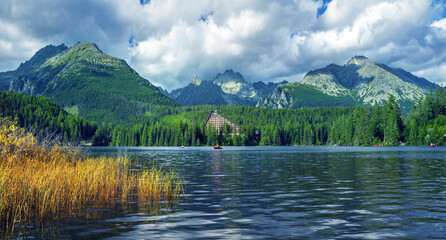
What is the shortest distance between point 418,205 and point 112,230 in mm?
18252

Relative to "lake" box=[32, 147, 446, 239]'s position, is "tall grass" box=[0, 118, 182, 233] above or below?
above

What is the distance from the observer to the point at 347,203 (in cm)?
2169

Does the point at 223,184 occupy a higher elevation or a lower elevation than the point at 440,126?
lower

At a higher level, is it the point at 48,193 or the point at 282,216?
the point at 48,193

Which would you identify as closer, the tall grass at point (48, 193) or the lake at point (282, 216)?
the lake at point (282, 216)

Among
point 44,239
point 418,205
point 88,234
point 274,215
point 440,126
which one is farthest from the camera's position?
point 440,126

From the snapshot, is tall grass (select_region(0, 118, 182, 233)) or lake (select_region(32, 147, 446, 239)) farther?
tall grass (select_region(0, 118, 182, 233))

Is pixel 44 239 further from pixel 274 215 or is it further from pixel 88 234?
pixel 274 215

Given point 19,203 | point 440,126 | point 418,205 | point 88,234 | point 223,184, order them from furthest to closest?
point 440,126
point 223,184
point 418,205
point 19,203
point 88,234

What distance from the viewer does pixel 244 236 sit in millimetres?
14031

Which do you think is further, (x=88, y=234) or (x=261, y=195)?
(x=261, y=195)

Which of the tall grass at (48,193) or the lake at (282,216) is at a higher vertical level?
the tall grass at (48,193)

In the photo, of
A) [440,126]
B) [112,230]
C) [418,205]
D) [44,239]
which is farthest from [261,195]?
[440,126]

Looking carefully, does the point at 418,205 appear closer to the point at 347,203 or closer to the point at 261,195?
the point at 347,203
